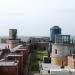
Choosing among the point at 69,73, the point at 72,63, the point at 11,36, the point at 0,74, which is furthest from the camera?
the point at 11,36

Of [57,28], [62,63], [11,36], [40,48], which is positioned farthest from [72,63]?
[40,48]

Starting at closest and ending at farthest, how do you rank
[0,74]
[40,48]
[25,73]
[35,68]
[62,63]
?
[0,74]
[62,63]
[25,73]
[35,68]
[40,48]

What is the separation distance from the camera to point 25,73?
45.8 metres

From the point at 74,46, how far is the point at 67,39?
1.65m

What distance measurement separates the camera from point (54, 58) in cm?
4022

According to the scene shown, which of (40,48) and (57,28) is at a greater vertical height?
(57,28)

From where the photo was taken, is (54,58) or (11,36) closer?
(54,58)

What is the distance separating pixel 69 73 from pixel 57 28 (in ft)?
104

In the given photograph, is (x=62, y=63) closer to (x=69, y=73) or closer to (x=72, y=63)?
(x=72, y=63)

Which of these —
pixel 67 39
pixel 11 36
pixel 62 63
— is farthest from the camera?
pixel 11 36

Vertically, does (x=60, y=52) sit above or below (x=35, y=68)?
above

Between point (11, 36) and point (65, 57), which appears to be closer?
point (65, 57)

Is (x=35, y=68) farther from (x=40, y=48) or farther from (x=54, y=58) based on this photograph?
(x=40, y=48)

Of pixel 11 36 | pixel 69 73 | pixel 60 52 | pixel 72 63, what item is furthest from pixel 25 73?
pixel 11 36
